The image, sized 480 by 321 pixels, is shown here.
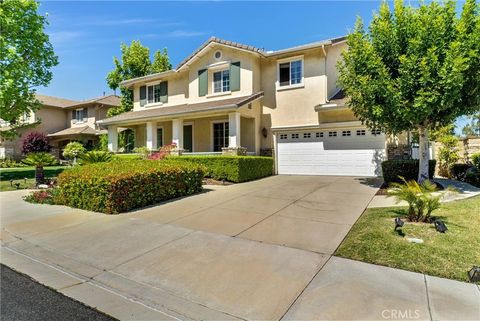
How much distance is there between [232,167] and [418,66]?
8104 millimetres

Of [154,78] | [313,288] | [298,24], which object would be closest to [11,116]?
[154,78]

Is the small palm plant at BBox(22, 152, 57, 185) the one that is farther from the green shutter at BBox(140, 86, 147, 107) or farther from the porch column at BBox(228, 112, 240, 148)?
the porch column at BBox(228, 112, 240, 148)

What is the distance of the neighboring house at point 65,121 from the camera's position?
28.6 meters

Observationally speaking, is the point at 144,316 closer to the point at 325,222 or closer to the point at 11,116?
the point at 325,222

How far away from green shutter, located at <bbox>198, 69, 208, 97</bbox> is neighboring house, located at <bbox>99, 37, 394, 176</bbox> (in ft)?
0.20

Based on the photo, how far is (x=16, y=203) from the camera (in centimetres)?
967

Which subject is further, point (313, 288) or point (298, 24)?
point (298, 24)

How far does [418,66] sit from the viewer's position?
871 cm

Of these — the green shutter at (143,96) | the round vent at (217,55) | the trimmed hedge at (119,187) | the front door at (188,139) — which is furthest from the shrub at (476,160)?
the green shutter at (143,96)

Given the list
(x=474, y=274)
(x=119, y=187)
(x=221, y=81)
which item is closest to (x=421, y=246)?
(x=474, y=274)

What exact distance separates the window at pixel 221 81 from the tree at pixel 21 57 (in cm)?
1114

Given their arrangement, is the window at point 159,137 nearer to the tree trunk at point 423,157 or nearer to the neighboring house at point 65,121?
the neighboring house at point 65,121

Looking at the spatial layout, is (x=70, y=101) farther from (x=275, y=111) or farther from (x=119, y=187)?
(x=119, y=187)

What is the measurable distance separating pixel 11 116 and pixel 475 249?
23021 millimetres
